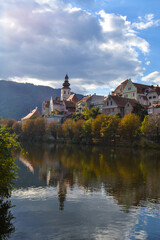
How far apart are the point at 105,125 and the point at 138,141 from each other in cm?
1294

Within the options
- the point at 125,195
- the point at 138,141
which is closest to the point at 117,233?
the point at 125,195

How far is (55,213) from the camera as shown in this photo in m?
17.0

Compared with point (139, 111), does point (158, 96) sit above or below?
above

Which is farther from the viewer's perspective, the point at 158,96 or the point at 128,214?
the point at 158,96

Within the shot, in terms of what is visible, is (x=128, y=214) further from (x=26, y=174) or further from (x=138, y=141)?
(x=138, y=141)

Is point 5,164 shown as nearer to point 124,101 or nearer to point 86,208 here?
point 86,208

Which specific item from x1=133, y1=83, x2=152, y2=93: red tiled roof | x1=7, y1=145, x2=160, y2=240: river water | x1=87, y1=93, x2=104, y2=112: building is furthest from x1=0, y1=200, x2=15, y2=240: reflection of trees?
x1=87, y1=93, x2=104, y2=112: building

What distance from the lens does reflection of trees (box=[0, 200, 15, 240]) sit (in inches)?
537

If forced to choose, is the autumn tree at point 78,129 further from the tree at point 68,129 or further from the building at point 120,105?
the building at point 120,105

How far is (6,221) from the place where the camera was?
49.3ft

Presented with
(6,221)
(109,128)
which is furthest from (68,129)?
(6,221)

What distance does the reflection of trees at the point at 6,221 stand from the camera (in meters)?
13.6

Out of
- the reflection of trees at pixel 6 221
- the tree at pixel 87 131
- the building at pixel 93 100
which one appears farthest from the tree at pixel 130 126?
the reflection of trees at pixel 6 221

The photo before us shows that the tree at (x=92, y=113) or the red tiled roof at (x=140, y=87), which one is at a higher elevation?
the red tiled roof at (x=140, y=87)
